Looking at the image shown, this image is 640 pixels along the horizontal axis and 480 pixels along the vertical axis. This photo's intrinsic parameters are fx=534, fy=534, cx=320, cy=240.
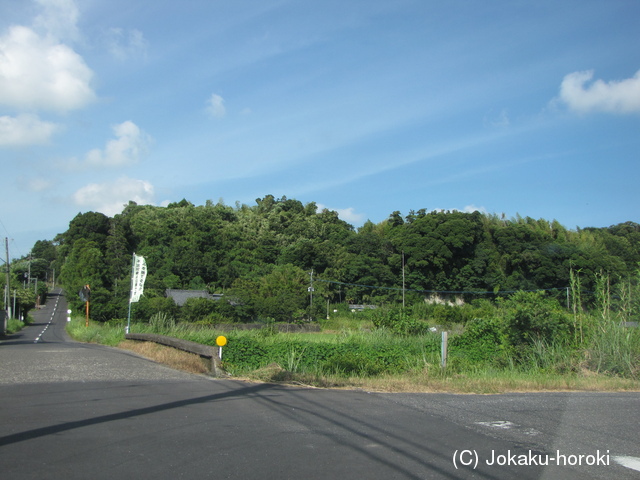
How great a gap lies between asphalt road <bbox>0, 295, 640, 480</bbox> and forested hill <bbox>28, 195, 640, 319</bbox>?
158ft

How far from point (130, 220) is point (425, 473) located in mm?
86331

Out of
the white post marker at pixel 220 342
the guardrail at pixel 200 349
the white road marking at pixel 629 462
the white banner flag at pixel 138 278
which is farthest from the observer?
the white banner flag at pixel 138 278

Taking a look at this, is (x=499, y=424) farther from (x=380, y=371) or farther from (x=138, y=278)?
(x=138, y=278)

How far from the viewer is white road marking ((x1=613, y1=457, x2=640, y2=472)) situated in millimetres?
4812

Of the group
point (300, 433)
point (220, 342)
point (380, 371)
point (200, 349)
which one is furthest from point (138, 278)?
point (300, 433)

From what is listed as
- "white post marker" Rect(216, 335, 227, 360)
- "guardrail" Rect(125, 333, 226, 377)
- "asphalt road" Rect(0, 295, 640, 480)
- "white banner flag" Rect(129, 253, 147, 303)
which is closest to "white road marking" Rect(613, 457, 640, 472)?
"asphalt road" Rect(0, 295, 640, 480)

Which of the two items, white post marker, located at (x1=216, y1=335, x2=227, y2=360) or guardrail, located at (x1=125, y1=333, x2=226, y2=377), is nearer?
guardrail, located at (x1=125, y1=333, x2=226, y2=377)

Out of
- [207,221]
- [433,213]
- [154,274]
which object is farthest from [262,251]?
[433,213]

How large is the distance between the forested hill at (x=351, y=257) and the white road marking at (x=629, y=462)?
5151 centimetres

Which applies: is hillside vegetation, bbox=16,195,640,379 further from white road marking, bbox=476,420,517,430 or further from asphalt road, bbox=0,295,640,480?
white road marking, bbox=476,420,517,430

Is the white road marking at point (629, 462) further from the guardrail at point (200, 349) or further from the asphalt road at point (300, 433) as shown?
the guardrail at point (200, 349)

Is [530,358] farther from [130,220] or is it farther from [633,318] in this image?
[130,220]

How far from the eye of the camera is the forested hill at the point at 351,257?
63.5 metres

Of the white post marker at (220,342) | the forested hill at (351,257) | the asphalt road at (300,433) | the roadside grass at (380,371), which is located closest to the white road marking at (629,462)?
the asphalt road at (300,433)
